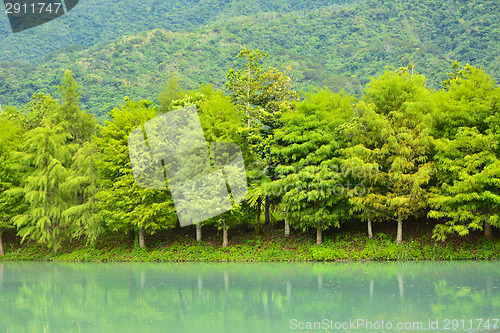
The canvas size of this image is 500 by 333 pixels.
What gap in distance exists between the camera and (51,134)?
35.9 meters

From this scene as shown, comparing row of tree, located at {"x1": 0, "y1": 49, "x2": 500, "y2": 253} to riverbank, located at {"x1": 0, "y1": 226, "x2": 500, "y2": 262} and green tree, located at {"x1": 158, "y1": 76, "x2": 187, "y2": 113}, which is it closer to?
riverbank, located at {"x1": 0, "y1": 226, "x2": 500, "y2": 262}

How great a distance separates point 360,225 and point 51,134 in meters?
21.3

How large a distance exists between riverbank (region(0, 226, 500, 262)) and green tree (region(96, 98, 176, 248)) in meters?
1.64

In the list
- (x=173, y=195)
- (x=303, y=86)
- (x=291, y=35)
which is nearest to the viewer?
(x=173, y=195)

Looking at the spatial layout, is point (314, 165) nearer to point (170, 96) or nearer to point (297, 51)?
point (170, 96)

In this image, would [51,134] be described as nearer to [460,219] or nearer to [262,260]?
[262,260]

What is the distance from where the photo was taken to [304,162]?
2994 centimetres

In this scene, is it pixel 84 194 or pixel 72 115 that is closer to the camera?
pixel 84 194

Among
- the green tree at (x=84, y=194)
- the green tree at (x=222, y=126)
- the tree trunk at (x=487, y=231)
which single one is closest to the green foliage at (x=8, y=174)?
the green tree at (x=84, y=194)

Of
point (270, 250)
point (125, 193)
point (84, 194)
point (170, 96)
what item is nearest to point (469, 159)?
point (270, 250)

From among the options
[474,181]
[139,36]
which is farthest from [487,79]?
[139,36]

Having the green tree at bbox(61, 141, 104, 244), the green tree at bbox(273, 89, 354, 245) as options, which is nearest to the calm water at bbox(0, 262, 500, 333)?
the green tree at bbox(273, 89, 354, 245)

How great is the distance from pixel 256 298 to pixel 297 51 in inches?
3933

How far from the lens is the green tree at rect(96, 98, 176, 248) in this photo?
106 ft
